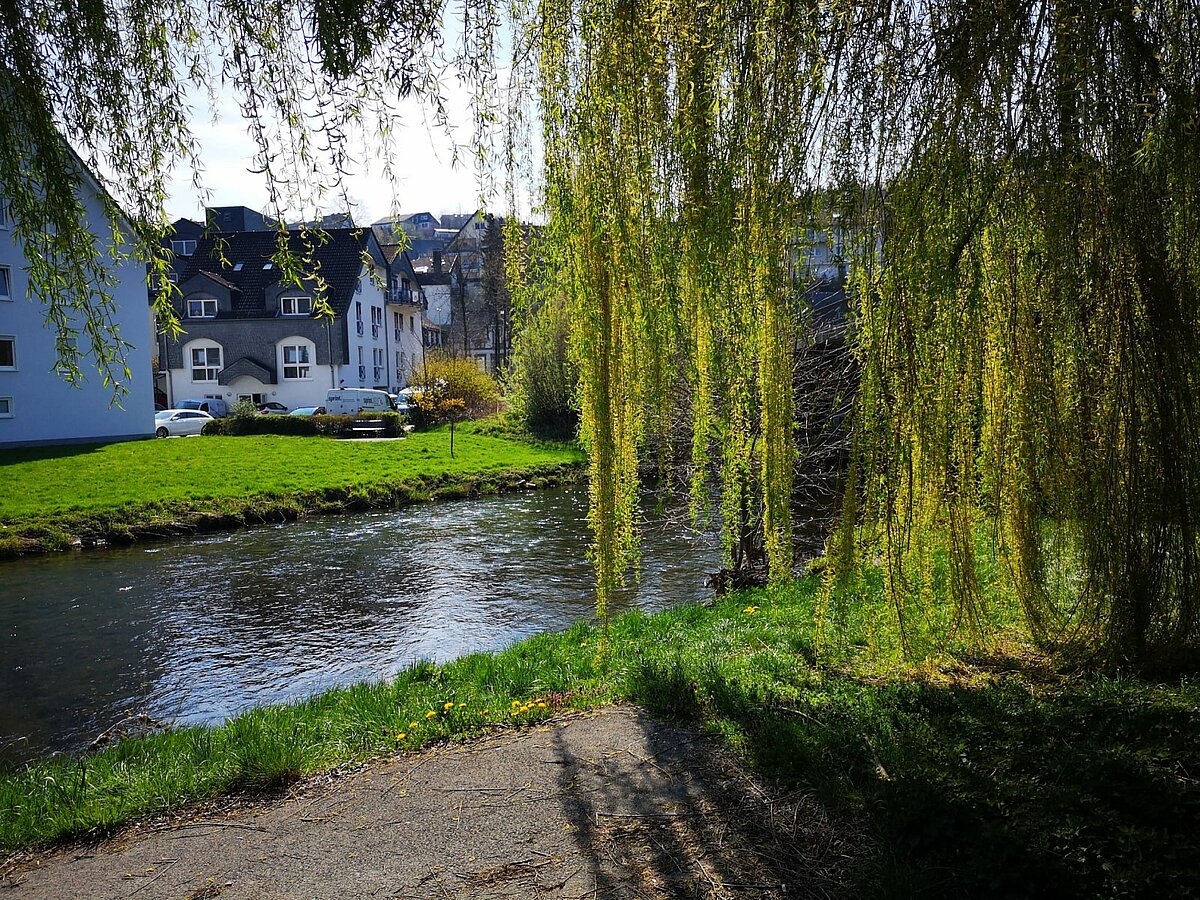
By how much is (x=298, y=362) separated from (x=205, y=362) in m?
5.10

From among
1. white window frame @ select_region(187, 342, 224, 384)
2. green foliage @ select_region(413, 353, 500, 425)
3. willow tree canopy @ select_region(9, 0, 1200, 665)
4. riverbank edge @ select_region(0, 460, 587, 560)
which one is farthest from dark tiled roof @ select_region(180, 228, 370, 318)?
willow tree canopy @ select_region(9, 0, 1200, 665)

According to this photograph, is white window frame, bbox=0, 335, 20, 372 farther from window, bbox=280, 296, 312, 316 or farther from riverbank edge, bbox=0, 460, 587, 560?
window, bbox=280, 296, 312, 316

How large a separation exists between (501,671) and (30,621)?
8068mm

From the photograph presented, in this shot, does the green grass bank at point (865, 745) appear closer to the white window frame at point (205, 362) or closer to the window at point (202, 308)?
the white window frame at point (205, 362)

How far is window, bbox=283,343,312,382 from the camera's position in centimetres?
4544

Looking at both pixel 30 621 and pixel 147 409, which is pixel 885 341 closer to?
pixel 30 621

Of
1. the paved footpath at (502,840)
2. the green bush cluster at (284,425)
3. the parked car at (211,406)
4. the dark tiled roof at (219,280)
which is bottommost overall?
the paved footpath at (502,840)

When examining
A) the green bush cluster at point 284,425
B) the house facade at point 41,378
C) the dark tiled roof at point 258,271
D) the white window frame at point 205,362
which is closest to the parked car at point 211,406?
the white window frame at point 205,362

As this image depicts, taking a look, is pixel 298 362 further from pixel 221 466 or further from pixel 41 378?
pixel 221 466

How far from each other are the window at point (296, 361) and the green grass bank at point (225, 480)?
15.3m

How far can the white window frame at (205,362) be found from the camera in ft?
150

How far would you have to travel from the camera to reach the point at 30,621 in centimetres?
1155

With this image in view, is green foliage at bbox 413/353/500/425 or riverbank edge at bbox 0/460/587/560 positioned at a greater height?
Result: green foliage at bbox 413/353/500/425

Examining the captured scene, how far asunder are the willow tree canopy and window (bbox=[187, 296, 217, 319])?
4547 centimetres
